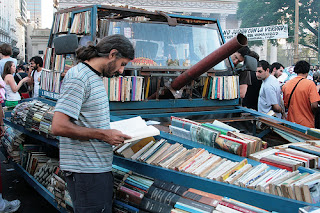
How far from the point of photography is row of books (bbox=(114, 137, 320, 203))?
2.42 m

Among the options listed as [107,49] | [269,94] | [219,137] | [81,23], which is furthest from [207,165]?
[269,94]

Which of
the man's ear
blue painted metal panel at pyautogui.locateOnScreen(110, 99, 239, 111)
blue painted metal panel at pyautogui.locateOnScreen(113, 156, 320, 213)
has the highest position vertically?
the man's ear

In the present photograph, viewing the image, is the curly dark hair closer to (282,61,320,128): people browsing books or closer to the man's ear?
the man's ear

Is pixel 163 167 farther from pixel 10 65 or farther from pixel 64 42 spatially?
pixel 10 65

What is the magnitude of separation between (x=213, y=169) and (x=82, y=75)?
3.71 ft

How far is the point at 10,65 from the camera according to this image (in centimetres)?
766

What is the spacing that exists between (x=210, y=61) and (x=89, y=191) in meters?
1.82

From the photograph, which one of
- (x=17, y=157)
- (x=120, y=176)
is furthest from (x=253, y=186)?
(x=17, y=157)

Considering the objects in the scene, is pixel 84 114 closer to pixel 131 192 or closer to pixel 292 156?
pixel 131 192

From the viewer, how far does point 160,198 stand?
107 inches

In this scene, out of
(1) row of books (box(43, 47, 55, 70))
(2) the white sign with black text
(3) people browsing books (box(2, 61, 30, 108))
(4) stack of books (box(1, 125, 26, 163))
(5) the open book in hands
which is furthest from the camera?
(2) the white sign with black text

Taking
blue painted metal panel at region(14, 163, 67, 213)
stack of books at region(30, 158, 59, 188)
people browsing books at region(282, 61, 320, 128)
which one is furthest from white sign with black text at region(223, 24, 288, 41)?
stack of books at region(30, 158, 59, 188)

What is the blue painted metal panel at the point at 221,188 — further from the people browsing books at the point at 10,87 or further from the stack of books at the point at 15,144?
the people browsing books at the point at 10,87

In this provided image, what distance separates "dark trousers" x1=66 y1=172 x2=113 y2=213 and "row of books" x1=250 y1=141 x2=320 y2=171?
1.14 metres
